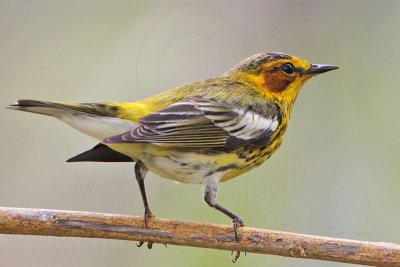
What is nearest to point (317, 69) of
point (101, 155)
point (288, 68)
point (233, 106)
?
point (288, 68)

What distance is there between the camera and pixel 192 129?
5.02 m

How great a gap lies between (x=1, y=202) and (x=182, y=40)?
2.15 metres

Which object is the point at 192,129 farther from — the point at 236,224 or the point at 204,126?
the point at 236,224

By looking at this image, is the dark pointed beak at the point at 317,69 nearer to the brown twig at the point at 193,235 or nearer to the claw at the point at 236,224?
the claw at the point at 236,224

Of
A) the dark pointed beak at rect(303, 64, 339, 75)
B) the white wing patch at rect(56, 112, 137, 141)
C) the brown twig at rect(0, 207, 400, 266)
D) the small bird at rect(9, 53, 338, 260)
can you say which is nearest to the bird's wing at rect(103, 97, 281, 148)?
the small bird at rect(9, 53, 338, 260)

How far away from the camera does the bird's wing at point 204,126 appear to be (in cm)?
479

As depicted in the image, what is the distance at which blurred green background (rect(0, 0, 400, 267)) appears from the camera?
18.5 ft

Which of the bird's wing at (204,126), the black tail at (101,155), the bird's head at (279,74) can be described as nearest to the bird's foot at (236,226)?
the bird's wing at (204,126)

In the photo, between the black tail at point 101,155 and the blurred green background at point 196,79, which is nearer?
the black tail at point 101,155

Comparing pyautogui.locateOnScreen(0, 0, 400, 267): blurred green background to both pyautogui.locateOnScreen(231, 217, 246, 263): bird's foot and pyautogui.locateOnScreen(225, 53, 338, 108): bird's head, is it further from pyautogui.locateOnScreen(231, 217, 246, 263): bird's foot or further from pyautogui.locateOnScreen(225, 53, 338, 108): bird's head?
pyautogui.locateOnScreen(225, 53, 338, 108): bird's head

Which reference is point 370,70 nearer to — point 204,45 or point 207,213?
point 204,45

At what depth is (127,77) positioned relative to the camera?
6316mm

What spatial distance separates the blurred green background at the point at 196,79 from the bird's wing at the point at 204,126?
592 mm

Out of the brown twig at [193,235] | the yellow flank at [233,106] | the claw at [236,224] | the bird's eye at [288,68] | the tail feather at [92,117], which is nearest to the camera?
the brown twig at [193,235]
